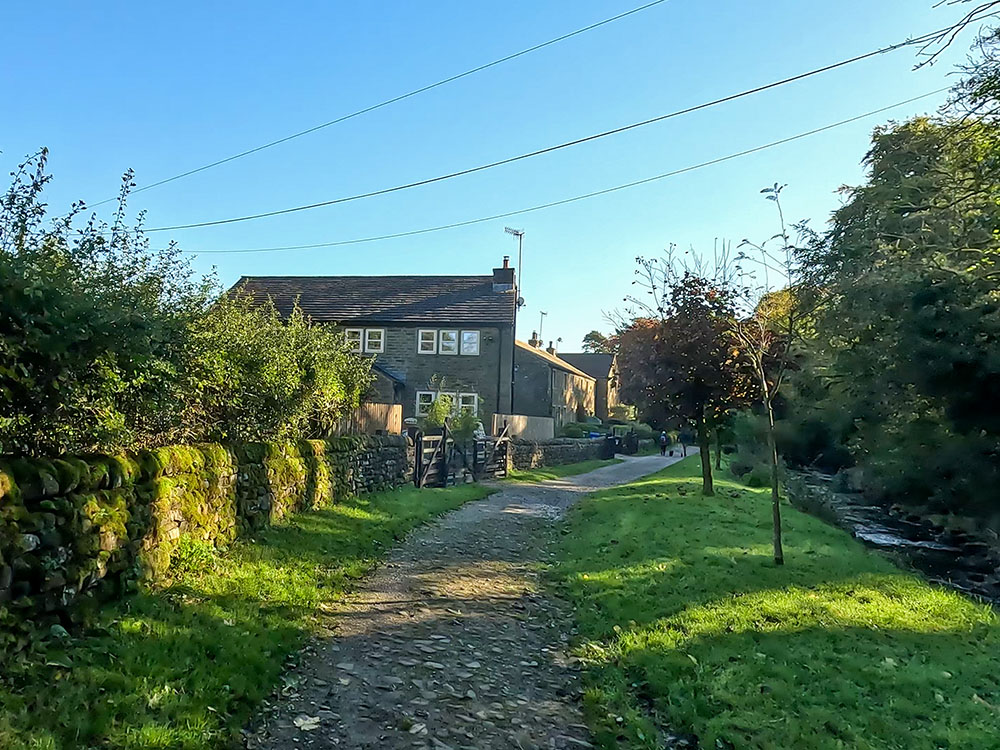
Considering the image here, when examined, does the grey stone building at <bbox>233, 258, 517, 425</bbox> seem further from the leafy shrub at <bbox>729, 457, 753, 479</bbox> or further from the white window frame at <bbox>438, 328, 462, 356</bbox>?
the leafy shrub at <bbox>729, 457, 753, 479</bbox>

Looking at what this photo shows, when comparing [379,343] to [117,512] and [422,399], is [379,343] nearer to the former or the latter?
[422,399]

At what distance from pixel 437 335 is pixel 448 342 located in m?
0.66

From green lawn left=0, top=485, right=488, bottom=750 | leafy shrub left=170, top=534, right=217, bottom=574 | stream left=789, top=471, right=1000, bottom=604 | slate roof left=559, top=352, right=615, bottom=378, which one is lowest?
stream left=789, top=471, right=1000, bottom=604

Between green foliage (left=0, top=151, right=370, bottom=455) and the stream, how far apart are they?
12051 millimetres

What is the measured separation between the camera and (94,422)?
5.82 m

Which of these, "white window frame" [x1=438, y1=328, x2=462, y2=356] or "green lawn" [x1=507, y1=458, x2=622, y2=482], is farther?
"white window frame" [x1=438, y1=328, x2=462, y2=356]

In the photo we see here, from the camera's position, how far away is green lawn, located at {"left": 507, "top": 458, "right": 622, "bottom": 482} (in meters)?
23.8

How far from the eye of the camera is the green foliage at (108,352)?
4.82 metres

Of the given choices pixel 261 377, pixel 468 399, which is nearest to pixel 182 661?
pixel 261 377

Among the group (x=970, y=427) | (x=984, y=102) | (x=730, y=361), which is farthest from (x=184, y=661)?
(x=730, y=361)

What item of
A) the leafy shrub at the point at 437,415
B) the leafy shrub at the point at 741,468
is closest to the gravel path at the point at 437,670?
the leafy shrub at the point at 437,415

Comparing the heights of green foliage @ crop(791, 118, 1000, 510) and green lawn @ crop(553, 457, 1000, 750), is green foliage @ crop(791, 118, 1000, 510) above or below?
above

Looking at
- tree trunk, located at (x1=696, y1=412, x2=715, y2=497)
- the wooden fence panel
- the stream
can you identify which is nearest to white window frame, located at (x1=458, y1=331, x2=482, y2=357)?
the stream

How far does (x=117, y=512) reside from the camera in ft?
19.2
